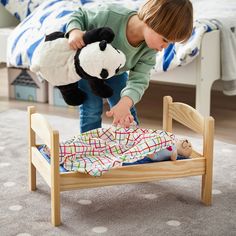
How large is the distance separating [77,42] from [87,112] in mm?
344

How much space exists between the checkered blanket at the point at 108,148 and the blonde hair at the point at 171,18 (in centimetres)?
32

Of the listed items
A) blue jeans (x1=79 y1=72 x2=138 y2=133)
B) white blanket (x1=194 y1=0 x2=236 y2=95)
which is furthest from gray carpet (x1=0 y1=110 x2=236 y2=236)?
white blanket (x1=194 y1=0 x2=236 y2=95)

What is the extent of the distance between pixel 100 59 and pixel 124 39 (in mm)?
206

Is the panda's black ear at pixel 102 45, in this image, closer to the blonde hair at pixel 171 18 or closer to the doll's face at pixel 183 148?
the blonde hair at pixel 171 18

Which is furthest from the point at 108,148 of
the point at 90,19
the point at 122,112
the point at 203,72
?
the point at 203,72

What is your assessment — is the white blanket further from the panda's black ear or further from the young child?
the panda's black ear

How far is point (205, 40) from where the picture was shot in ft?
8.05

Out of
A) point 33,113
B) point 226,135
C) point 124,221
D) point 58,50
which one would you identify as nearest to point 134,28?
point 58,50

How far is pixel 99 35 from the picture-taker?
160 cm

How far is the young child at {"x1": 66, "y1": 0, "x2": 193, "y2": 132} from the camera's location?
1580 mm

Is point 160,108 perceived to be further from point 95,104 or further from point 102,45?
point 102,45

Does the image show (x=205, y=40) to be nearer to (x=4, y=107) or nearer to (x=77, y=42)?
(x=77, y=42)

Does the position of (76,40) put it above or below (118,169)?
above

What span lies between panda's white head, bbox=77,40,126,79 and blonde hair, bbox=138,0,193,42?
0.45 ft
